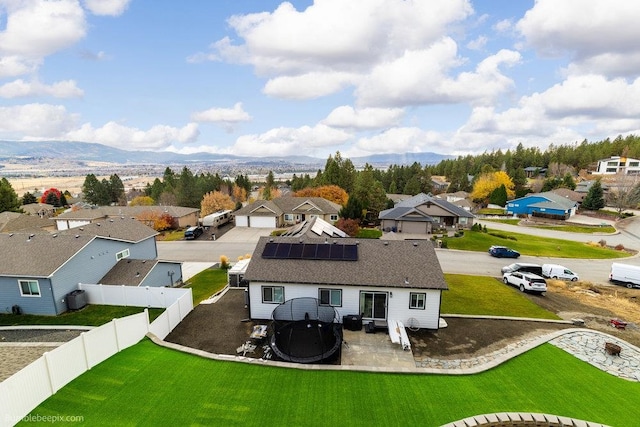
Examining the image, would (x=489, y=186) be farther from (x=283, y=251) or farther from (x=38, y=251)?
(x=38, y=251)

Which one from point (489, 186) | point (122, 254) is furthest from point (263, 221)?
point (489, 186)

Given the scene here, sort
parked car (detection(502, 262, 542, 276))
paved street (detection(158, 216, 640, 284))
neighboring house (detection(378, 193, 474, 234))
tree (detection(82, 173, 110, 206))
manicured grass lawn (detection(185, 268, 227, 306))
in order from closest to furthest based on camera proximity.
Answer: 1. manicured grass lawn (detection(185, 268, 227, 306))
2. parked car (detection(502, 262, 542, 276))
3. paved street (detection(158, 216, 640, 284))
4. neighboring house (detection(378, 193, 474, 234))
5. tree (detection(82, 173, 110, 206))

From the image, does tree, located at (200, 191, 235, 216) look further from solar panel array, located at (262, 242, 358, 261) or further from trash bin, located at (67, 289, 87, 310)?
solar panel array, located at (262, 242, 358, 261)

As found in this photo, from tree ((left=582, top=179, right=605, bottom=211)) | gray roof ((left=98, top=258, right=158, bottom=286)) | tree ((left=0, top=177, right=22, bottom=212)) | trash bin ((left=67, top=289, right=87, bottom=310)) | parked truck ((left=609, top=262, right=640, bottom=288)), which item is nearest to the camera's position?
trash bin ((left=67, top=289, right=87, bottom=310))

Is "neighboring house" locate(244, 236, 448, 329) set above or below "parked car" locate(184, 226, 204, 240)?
above

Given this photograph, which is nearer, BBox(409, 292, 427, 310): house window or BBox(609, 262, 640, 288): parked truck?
BBox(409, 292, 427, 310): house window

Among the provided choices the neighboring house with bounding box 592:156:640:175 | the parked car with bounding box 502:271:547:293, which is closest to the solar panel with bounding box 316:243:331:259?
the parked car with bounding box 502:271:547:293

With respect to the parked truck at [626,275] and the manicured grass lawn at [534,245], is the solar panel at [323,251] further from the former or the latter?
the parked truck at [626,275]

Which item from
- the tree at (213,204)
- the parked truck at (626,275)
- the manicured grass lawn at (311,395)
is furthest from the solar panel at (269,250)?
the tree at (213,204)
